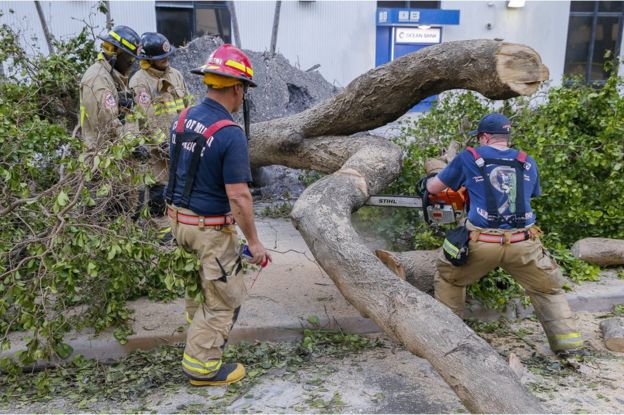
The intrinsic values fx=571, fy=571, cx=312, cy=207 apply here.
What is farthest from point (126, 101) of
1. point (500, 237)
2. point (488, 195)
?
point (500, 237)

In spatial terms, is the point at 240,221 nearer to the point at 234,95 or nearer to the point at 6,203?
the point at 234,95

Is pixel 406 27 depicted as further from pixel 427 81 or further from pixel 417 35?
pixel 427 81

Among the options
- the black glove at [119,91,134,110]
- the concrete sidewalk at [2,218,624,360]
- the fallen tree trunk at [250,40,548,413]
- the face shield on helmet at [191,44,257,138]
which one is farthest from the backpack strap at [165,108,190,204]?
the black glove at [119,91,134,110]

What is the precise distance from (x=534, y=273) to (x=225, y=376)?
7.14 ft

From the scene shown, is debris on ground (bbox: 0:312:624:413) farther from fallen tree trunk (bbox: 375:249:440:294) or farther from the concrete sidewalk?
fallen tree trunk (bbox: 375:249:440:294)

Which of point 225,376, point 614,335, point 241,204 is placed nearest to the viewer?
point 241,204

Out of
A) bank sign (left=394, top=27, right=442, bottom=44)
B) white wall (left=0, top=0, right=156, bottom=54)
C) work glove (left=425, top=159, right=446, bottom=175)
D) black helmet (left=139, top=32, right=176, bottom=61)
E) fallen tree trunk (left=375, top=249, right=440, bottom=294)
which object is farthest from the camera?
bank sign (left=394, top=27, right=442, bottom=44)

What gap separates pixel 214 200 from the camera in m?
3.37

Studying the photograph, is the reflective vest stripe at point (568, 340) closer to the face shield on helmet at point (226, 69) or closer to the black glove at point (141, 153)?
the face shield on helmet at point (226, 69)

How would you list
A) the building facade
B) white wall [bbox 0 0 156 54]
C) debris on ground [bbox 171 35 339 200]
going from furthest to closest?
the building facade < white wall [bbox 0 0 156 54] < debris on ground [bbox 171 35 339 200]

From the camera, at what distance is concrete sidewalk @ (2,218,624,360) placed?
3971 millimetres

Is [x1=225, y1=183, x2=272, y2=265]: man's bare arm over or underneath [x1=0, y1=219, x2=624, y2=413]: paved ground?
over

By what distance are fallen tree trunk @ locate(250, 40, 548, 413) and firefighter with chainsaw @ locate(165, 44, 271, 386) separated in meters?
0.64

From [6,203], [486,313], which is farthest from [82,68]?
[486,313]
